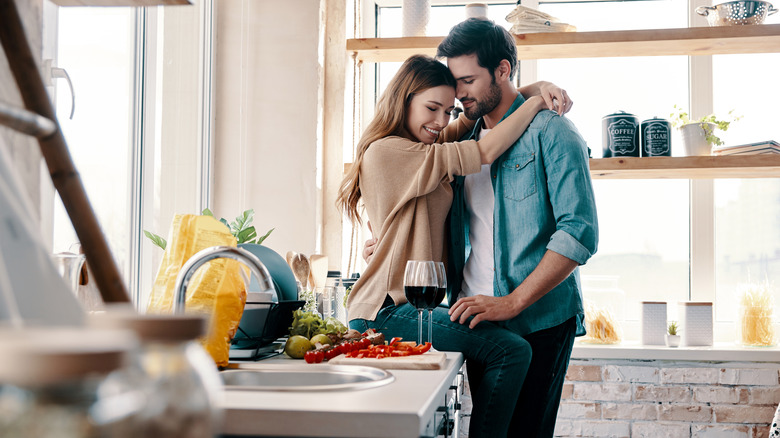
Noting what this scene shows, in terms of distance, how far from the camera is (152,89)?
2447 mm

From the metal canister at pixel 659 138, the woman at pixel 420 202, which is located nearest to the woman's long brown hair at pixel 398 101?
the woman at pixel 420 202

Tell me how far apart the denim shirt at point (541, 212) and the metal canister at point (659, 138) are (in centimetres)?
123

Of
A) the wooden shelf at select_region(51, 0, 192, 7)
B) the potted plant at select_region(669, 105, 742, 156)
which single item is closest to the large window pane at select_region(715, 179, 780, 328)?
the potted plant at select_region(669, 105, 742, 156)

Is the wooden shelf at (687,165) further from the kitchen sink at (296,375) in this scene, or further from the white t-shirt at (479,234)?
the kitchen sink at (296,375)

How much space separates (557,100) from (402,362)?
1077 millimetres

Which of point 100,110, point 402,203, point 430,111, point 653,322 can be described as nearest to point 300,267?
point 402,203

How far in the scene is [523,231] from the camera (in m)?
2.02

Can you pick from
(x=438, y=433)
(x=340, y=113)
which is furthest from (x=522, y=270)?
(x=340, y=113)

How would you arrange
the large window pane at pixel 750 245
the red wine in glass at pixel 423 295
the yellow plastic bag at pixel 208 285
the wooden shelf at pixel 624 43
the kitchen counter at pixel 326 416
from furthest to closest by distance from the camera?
the large window pane at pixel 750 245 < the wooden shelf at pixel 624 43 < the red wine in glass at pixel 423 295 < the yellow plastic bag at pixel 208 285 < the kitchen counter at pixel 326 416

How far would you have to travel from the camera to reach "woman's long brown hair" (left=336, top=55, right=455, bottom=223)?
2125mm

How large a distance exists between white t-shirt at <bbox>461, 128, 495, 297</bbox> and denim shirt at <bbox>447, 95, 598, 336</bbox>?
2.4 inches

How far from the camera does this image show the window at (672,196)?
336 centimetres

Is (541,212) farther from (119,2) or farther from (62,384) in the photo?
(62,384)

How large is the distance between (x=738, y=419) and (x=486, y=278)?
159cm
